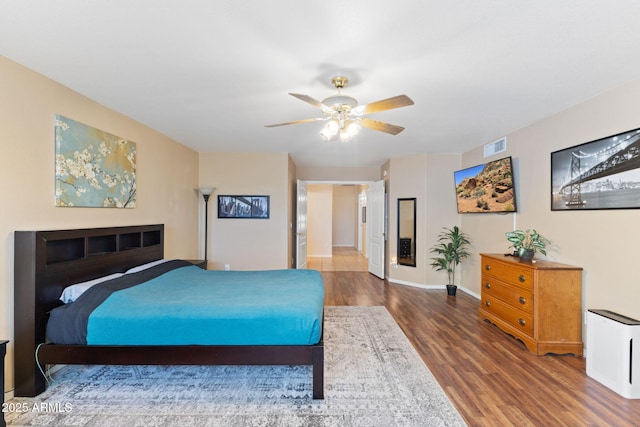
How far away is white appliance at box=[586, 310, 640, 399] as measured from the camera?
2.29 metres

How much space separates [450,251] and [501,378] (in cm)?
299

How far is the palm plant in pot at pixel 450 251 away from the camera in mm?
5316

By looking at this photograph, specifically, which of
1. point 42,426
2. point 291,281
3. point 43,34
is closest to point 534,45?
point 291,281

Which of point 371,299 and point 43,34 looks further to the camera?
point 371,299

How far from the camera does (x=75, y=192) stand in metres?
2.83

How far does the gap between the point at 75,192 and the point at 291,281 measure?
7.58 ft

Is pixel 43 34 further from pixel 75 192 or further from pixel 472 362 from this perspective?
pixel 472 362

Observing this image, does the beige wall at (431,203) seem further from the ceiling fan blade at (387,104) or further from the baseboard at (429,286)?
the ceiling fan blade at (387,104)

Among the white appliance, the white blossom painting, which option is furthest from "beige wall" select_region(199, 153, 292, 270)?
Answer: the white appliance

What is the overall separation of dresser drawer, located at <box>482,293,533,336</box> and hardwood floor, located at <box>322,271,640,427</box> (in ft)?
0.61

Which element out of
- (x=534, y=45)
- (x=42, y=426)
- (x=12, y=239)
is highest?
(x=534, y=45)

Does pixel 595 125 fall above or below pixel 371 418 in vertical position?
above

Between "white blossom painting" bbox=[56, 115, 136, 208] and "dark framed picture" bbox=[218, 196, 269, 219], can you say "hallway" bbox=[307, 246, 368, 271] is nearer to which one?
"dark framed picture" bbox=[218, 196, 269, 219]

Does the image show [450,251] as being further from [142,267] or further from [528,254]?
[142,267]
